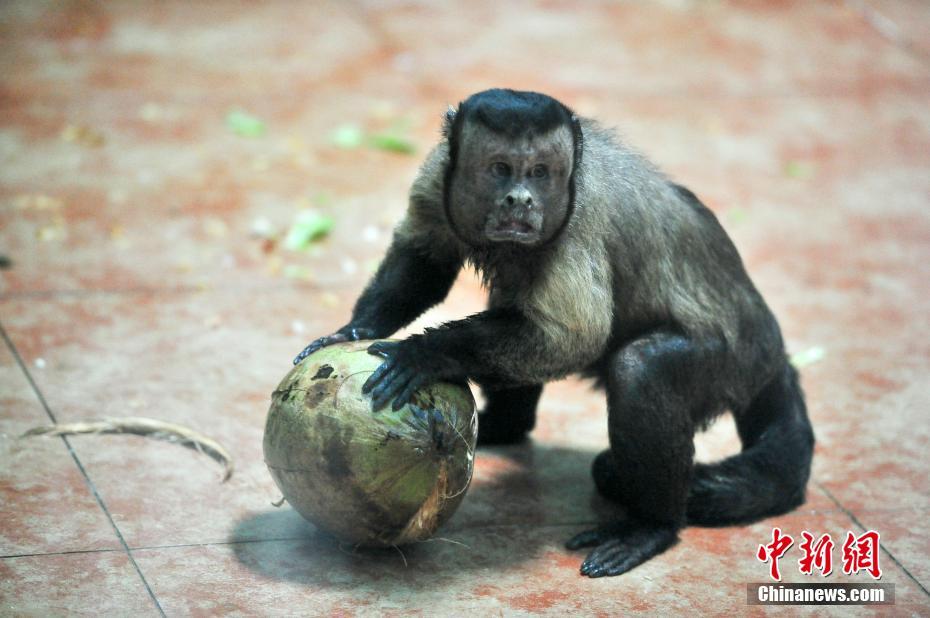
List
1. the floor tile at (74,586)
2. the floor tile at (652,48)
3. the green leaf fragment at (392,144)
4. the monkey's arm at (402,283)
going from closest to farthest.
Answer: the floor tile at (74,586) < the monkey's arm at (402,283) < the green leaf fragment at (392,144) < the floor tile at (652,48)

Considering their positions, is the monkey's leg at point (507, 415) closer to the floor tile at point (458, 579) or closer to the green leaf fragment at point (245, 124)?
the floor tile at point (458, 579)

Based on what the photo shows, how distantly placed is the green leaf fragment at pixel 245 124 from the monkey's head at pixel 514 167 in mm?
4743

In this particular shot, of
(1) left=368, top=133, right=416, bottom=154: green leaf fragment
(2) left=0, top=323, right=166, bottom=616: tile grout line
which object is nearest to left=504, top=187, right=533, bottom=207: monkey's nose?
(2) left=0, top=323, right=166, bottom=616: tile grout line

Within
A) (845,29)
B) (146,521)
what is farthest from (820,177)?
(146,521)

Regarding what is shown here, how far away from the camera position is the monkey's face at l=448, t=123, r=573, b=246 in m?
4.64

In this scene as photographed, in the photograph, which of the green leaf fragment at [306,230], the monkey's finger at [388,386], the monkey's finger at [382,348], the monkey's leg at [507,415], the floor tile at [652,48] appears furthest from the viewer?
the floor tile at [652,48]

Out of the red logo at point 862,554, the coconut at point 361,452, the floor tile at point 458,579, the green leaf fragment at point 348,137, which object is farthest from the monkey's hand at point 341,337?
the green leaf fragment at point 348,137

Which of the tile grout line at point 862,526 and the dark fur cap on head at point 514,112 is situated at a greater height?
the dark fur cap on head at point 514,112

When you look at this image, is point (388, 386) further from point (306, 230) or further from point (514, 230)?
point (306, 230)

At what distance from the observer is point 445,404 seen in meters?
4.55

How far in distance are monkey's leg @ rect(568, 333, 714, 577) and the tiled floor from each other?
12 cm

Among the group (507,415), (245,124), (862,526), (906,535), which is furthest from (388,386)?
(245,124)

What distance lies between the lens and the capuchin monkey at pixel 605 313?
4.70 metres

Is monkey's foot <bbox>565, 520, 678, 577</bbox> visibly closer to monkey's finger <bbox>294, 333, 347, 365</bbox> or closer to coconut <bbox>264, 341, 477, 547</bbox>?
coconut <bbox>264, 341, 477, 547</bbox>
